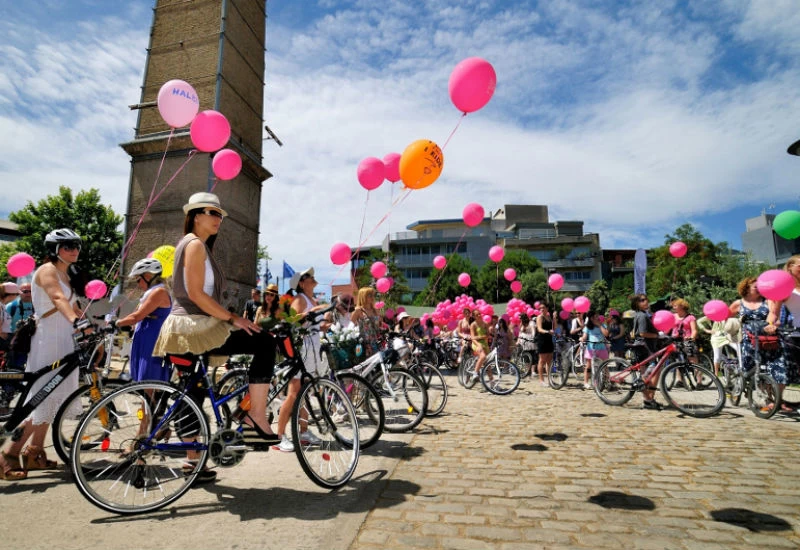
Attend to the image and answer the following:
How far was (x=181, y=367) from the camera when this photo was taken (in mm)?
2994

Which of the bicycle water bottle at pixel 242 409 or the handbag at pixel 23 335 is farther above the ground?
the handbag at pixel 23 335

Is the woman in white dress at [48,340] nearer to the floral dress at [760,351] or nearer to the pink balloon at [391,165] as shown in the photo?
the pink balloon at [391,165]

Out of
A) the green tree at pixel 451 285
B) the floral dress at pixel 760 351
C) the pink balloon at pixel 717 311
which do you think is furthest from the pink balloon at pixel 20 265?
the green tree at pixel 451 285

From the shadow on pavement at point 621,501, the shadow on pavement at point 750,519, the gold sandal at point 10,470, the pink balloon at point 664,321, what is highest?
the pink balloon at point 664,321

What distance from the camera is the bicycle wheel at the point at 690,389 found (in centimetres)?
628

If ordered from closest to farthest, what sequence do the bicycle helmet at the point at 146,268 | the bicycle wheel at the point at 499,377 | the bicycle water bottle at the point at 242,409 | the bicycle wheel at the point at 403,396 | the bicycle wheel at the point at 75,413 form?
1. the bicycle wheel at the point at 75,413
2. the bicycle water bottle at the point at 242,409
3. the bicycle helmet at the point at 146,268
4. the bicycle wheel at the point at 403,396
5. the bicycle wheel at the point at 499,377

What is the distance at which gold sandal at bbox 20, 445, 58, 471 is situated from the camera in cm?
348

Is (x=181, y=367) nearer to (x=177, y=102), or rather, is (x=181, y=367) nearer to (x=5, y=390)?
(x=5, y=390)

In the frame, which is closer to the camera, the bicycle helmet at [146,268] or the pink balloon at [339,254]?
the bicycle helmet at [146,268]

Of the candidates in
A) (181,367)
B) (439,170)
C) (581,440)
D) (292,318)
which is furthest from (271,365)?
(439,170)

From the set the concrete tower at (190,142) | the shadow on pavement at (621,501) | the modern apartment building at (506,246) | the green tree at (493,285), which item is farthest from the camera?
the modern apartment building at (506,246)

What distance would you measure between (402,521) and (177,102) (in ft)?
22.5

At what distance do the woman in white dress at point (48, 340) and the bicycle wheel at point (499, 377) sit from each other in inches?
283

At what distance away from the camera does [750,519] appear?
2.73m
